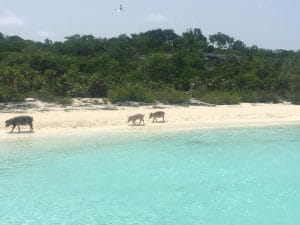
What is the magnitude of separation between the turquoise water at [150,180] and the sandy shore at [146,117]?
6.93 ft

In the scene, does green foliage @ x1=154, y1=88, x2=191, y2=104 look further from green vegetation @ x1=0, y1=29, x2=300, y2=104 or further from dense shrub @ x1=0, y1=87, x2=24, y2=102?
dense shrub @ x1=0, y1=87, x2=24, y2=102

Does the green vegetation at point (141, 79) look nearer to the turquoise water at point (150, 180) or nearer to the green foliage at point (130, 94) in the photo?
the green foliage at point (130, 94)

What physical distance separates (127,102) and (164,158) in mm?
14197

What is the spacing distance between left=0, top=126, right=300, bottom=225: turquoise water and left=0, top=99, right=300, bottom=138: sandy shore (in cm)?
211

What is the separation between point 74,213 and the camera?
10.1 m

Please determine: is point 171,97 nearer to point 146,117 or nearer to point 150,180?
point 146,117

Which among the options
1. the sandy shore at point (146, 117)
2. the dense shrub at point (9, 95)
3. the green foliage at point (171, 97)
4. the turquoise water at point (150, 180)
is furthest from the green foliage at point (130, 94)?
the turquoise water at point (150, 180)

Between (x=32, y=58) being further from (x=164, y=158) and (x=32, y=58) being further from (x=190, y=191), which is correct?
(x=190, y=191)

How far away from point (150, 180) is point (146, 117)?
1297cm

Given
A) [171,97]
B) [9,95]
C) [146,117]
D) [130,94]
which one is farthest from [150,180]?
[171,97]

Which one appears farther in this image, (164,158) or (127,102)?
(127,102)

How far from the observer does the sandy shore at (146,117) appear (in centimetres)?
2284

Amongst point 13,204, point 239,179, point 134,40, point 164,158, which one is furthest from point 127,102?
point 134,40

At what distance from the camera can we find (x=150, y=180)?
1312 centimetres
